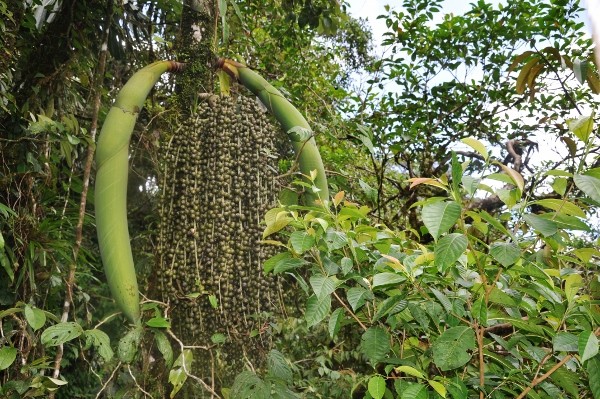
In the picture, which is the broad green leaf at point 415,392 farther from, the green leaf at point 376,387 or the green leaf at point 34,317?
the green leaf at point 34,317

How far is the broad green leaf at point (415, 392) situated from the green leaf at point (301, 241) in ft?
1.04

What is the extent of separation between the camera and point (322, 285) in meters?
1.31

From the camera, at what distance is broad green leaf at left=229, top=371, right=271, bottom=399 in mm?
1468

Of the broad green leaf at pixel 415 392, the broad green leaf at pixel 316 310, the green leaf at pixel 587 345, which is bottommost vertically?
the broad green leaf at pixel 415 392

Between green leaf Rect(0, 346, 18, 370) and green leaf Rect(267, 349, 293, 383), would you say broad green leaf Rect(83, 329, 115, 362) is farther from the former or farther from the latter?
green leaf Rect(267, 349, 293, 383)

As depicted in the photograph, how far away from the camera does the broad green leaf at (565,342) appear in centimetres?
117

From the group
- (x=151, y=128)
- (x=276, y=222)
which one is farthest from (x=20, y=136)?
(x=276, y=222)

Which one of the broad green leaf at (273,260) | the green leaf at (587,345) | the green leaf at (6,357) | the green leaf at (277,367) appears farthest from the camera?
the green leaf at (6,357)

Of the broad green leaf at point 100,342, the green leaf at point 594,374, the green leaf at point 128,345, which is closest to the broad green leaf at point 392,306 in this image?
the green leaf at point 594,374

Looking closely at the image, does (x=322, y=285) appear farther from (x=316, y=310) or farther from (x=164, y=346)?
(x=164, y=346)

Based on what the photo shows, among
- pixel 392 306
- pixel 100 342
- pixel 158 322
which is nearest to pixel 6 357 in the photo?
pixel 100 342

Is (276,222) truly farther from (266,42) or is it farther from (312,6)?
(266,42)

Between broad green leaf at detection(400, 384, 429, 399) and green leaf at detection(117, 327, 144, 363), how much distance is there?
2.16 ft

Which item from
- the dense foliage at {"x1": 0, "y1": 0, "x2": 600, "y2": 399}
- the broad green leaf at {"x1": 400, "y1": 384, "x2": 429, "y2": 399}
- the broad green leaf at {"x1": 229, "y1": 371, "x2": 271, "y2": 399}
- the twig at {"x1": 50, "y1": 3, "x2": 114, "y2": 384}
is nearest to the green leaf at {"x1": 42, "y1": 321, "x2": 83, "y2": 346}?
the dense foliage at {"x1": 0, "y1": 0, "x2": 600, "y2": 399}
